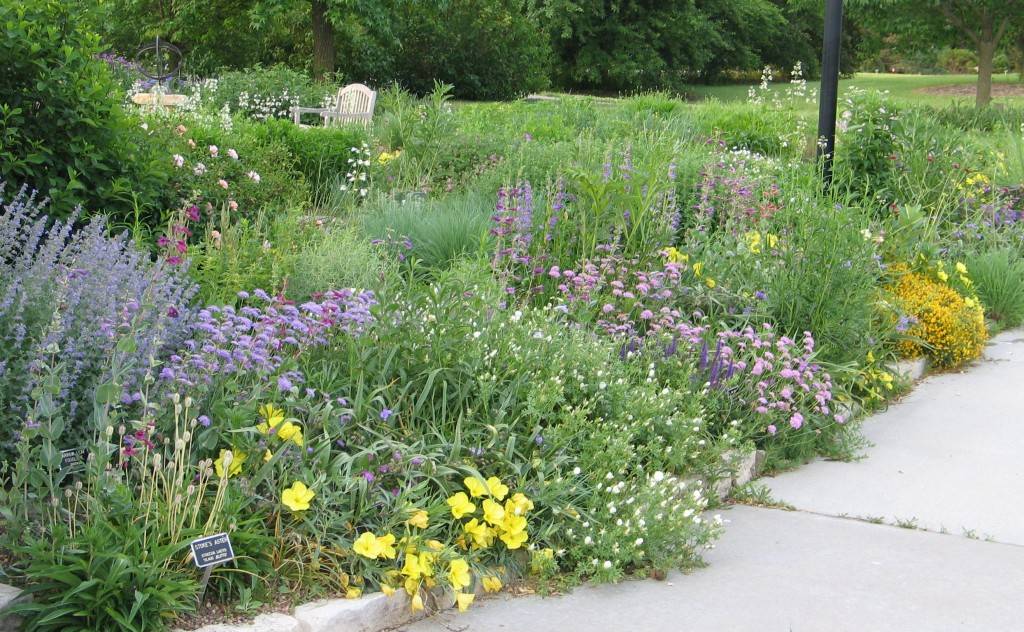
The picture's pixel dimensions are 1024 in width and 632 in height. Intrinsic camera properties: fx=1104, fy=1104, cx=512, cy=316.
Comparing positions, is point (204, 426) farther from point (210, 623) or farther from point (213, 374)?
point (210, 623)

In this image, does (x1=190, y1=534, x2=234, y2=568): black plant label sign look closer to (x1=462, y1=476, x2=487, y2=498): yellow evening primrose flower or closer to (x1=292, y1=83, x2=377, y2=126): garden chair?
(x1=462, y1=476, x2=487, y2=498): yellow evening primrose flower

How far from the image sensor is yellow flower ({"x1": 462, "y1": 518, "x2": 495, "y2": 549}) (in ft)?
11.6

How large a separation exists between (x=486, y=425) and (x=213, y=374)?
3.21 ft

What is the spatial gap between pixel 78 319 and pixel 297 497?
96 cm

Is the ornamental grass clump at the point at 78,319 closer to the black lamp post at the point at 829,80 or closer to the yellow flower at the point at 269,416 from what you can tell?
the yellow flower at the point at 269,416

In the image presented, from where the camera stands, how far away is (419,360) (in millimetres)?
4180

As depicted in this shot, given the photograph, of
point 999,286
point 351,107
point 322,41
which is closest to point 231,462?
point 999,286

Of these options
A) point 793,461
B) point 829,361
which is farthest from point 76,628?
point 829,361

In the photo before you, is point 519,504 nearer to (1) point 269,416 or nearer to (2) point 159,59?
(1) point 269,416

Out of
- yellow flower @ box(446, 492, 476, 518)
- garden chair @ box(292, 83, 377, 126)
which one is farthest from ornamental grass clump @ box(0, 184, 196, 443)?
garden chair @ box(292, 83, 377, 126)

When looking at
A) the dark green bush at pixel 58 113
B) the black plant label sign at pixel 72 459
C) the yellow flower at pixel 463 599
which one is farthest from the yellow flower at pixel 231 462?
the dark green bush at pixel 58 113

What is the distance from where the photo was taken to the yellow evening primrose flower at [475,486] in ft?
11.9

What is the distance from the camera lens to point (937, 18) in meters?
27.0

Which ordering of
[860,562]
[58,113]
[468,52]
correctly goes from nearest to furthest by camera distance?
[860,562]
[58,113]
[468,52]
